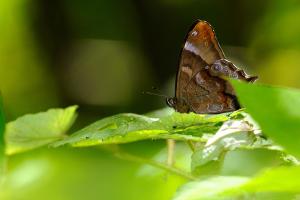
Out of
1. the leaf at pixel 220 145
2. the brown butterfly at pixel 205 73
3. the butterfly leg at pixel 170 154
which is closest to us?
the leaf at pixel 220 145

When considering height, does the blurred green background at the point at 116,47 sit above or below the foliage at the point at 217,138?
below

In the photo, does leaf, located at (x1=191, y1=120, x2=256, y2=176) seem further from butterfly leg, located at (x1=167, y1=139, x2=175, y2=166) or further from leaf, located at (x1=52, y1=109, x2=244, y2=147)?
butterfly leg, located at (x1=167, y1=139, x2=175, y2=166)

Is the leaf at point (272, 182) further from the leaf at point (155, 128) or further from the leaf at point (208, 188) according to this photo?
the leaf at point (155, 128)

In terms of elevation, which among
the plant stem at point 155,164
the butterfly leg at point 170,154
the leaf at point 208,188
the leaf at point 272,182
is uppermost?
the leaf at point 272,182

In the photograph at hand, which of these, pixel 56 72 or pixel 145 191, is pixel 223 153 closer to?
pixel 145 191

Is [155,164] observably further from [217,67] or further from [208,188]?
[208,188]

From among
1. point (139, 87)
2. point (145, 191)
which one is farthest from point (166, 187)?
point (139, 87)

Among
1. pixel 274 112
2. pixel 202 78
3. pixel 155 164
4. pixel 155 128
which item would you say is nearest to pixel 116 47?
pixel 202 78

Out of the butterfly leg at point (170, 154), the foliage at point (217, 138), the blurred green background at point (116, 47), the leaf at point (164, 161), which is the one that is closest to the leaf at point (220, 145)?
the foliage at point (217, 138)
